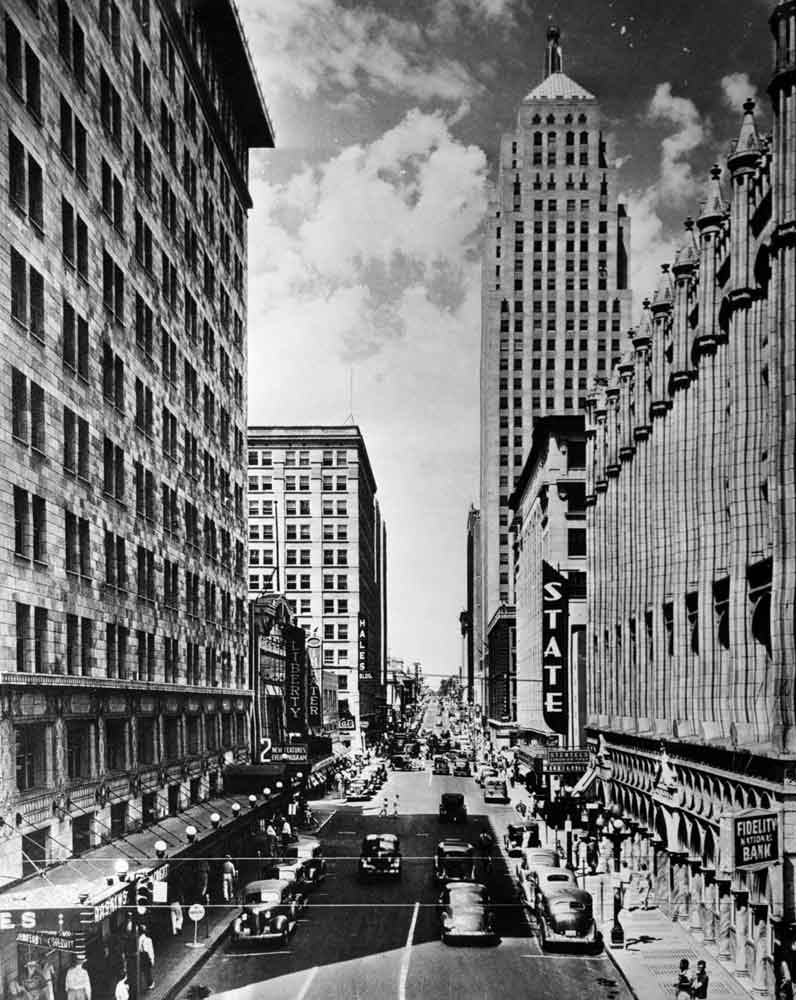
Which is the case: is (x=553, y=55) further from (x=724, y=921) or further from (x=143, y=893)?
(x=724, y=921)

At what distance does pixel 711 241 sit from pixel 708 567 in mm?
10866

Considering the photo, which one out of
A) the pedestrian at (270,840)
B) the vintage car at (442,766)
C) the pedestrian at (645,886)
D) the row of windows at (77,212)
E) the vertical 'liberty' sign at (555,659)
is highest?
the row of windows at (77,212)

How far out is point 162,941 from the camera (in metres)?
33.4

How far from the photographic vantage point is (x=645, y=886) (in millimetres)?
45750

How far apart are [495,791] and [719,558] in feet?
113

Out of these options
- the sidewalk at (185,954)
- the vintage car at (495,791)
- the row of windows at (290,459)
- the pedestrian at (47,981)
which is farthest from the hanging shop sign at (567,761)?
the pedestrian at (47,981)

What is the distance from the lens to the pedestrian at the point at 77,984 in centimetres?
2662

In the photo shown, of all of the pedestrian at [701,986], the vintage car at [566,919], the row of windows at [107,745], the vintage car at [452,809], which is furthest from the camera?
the vintage car at [452,809]

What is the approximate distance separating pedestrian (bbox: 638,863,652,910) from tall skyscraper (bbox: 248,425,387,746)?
19704 millimetres

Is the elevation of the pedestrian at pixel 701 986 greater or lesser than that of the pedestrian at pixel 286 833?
greater

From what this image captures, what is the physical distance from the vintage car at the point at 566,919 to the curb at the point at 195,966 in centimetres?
910

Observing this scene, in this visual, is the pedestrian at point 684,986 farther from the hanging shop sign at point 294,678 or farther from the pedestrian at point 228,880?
the hanging shop sign at point 294,678

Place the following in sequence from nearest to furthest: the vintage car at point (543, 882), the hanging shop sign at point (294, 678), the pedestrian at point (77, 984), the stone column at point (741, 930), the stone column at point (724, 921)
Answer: the pedestrian at point (77, 984), the stone column at point (741, 930), the stone column at point (724, 921), the vintage car at point (543, 882), the hanging shop sign at point (294, 678)

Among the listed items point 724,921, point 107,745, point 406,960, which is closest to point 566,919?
point 724,921
